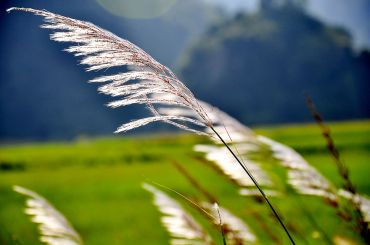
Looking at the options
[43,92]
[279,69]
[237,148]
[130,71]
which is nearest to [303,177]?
[237,148]

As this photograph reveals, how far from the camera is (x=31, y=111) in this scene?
86188mm

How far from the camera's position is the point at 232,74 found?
2857 inches

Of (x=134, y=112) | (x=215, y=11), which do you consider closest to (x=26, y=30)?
(x=134, y=112)

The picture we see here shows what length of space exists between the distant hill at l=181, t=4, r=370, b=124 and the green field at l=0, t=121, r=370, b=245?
44365mm

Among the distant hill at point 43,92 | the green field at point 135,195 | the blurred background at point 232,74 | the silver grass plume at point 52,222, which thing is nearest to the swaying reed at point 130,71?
the green field at point 135,195

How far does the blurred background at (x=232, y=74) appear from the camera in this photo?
65.6 metres

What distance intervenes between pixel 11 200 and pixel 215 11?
115873mm

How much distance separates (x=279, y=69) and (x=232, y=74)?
7.51 metres

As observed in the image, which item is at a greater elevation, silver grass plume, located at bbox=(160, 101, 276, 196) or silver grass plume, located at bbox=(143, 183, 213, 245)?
silver grass plume, located at bbox=(160, 101, 276, 196)

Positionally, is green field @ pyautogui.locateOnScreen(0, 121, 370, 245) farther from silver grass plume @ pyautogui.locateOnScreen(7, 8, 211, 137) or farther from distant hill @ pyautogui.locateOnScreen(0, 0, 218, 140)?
distant hill @ pyautogui.locateOnScreen(0, 0, 218, 140)

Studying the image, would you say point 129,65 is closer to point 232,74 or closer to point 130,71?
point 130,71

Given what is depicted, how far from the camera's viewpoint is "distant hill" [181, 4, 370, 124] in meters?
63.9

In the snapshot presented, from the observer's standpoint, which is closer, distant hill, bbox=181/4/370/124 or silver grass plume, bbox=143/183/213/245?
silver grass plume, bbox=143/183/213/245

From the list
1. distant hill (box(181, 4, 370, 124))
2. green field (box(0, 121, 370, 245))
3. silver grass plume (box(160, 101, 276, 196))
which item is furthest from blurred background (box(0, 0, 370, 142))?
silver grass plume (box(160, 101, 276, 196))
